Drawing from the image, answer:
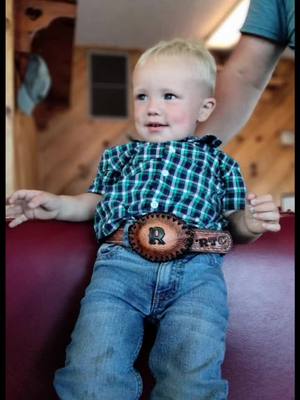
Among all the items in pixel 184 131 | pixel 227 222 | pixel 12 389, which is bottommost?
pixel 12 389

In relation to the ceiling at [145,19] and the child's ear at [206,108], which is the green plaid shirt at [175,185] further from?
the ceiling at [145,19]

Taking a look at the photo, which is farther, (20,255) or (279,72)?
(279,72)

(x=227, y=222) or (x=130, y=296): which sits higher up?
(x=227, y=222)

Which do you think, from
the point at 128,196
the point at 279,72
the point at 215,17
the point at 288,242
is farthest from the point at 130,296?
the point at 279,72

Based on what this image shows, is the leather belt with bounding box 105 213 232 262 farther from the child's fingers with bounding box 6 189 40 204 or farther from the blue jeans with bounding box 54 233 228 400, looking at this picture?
the child's fingers with bounding box 6 189 40 204

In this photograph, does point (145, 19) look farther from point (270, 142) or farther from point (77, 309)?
point (77, 309)

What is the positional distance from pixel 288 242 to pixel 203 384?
291mm

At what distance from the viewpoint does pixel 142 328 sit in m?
0.77

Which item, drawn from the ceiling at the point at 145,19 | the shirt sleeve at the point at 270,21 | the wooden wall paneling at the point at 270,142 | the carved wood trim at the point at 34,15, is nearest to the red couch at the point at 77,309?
the shirt sleeve at the point at 270,21

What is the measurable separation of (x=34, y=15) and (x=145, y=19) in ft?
6.25

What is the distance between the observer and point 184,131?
92cm

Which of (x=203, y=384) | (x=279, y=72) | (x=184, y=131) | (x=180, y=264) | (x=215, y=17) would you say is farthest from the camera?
(x=279, y=72)

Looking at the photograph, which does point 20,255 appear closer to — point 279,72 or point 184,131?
point 184,131

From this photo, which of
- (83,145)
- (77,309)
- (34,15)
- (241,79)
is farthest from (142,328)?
(83,145)
